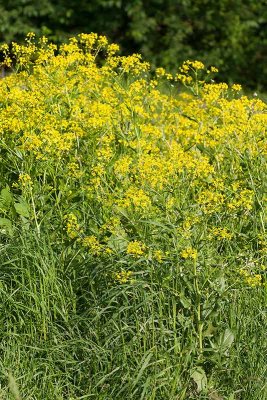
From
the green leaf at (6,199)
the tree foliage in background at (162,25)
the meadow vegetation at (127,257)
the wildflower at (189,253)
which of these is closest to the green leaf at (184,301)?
the meadow vegetation at (127,257)

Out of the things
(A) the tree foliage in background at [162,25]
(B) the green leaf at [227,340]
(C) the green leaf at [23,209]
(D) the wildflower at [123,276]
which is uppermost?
(D) the wildflower at [123,276]

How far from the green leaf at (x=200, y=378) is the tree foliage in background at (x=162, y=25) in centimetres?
850

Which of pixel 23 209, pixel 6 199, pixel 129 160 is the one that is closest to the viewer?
pixel 129 160

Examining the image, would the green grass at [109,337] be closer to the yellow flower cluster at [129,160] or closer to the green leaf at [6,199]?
the yellow flower cluster at [129,160]

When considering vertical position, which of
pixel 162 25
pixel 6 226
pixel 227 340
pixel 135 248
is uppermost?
pixel 135 248

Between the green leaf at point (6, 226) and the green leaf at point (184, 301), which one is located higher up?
the green leaf at point (184, 301)

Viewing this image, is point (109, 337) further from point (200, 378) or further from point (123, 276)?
point (200, 378)

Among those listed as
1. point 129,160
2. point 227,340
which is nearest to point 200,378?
point 227,340

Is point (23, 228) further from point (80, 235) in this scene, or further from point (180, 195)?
point (180, 195)

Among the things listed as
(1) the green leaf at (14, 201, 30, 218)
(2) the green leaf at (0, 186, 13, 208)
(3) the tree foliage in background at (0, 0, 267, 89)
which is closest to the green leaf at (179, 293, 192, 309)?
(1) the green leaf at (14, 201, 30, 218)

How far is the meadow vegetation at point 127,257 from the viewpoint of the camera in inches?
186

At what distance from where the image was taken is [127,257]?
16.2 ft

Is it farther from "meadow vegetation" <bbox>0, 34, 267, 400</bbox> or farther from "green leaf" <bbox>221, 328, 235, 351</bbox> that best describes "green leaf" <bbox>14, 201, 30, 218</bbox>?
"green leaf" <bbox>221, 328, 235, 351</bbox>

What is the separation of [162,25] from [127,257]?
8710 mm
